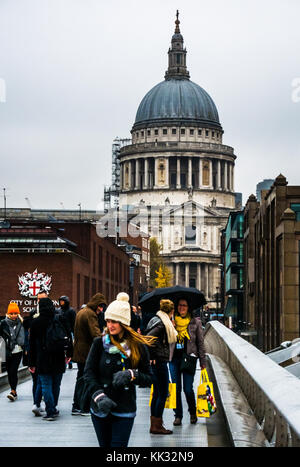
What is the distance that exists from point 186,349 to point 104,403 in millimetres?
6099

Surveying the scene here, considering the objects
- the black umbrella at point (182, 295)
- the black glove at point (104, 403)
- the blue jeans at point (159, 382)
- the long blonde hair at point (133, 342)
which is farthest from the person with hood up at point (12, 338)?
the black glove at point (104, 403)

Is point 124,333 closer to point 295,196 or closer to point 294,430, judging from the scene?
point 294,430

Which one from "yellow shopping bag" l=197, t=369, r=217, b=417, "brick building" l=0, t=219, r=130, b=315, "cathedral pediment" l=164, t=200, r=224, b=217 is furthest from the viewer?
"cathedral pediment" l=164, t=200, r=224, b=217

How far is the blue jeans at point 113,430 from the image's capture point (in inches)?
362

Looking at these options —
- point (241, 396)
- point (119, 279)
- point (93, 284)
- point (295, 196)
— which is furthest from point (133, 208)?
point (241, 396)

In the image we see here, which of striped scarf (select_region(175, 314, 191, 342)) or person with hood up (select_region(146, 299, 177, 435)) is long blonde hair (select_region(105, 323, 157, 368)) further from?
striped scarf (select_region(175, 314, 191, 342))

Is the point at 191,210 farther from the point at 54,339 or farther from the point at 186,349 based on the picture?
the point at 186,349

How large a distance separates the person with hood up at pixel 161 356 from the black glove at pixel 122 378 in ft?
15.1

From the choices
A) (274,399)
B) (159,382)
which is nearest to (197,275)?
(159,382)

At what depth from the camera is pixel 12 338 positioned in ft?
60.2

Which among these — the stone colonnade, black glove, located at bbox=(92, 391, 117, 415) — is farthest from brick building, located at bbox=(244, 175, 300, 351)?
the stone colonnade

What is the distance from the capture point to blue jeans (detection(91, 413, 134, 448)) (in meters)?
9.20

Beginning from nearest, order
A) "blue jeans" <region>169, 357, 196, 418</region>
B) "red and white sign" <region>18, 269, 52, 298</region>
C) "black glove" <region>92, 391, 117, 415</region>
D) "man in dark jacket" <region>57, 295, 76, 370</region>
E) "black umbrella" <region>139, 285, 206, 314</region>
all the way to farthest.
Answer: "black glove" <region>92, 391, 117, 415</region> → "blue jeans" <region>169, 357, 196, 418</region> → "black umbrella" <region>139, 285, 206, 314</region> → "man in dark jacket" <region>57, 295, 76, 370</region> → "red and white sign" <region>18, 269, 52, 298</region>
